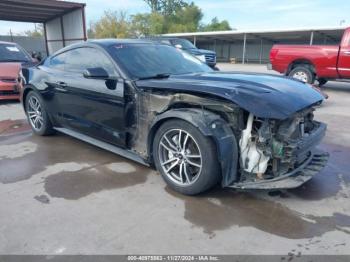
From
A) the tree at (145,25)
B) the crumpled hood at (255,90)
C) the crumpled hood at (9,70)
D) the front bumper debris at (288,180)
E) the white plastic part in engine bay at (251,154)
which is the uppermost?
the tree at (145,25)

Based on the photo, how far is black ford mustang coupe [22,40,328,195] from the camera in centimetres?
303

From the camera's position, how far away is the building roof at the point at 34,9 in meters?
14.7

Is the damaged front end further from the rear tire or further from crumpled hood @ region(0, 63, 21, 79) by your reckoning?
the rear tire

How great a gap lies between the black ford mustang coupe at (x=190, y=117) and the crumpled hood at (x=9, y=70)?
461 centimetres

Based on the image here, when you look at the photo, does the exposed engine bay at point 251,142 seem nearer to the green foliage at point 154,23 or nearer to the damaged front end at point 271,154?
the damaged front end at point 271,154

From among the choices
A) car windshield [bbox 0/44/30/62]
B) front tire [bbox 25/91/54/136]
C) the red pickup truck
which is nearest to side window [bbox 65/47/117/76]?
front tire [bbox 25/91/54/136]

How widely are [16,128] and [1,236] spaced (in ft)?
13.0

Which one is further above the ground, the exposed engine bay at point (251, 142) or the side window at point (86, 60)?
the side window at point (86, 60)

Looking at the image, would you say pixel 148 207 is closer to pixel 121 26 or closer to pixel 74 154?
pixel 74 154

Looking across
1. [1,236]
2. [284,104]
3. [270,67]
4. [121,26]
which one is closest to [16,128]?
[1,236]

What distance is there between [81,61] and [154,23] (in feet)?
164

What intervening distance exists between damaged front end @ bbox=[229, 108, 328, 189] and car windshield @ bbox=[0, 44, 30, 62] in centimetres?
849

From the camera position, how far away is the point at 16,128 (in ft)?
20.3

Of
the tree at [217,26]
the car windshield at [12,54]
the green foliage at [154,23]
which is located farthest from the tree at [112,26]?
the car windshield at [12,54]
